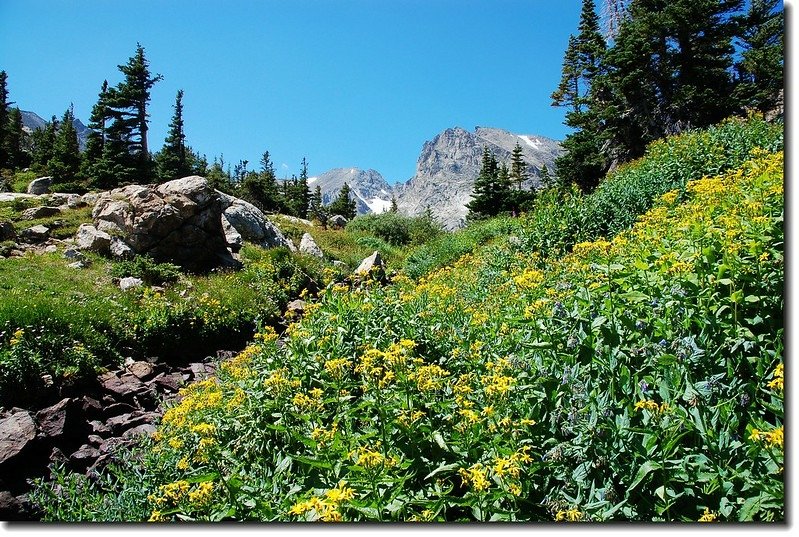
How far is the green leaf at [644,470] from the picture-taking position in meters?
2.30

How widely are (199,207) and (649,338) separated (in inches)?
557

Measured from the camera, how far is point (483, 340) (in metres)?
4.36

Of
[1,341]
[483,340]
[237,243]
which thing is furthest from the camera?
[237,243]

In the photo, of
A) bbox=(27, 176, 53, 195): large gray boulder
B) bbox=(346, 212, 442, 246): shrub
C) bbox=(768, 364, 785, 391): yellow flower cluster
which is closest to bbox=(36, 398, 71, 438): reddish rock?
bbox=(768, 364, 785, 391): yellow flower cluster

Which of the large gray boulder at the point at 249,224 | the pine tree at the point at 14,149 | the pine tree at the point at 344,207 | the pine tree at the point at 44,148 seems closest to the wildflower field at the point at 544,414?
the large gray boulder at the point at 249,224

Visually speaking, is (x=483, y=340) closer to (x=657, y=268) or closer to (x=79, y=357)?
(x=657, y=268)

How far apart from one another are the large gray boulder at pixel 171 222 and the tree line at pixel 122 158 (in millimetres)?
1583

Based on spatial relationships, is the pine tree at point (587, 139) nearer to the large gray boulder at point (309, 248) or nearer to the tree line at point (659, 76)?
the tree line at point (659, 76)

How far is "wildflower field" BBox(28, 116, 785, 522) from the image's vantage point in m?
2.37

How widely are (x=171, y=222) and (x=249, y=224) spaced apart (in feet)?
16.9

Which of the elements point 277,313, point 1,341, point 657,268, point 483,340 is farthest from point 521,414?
point 277,313

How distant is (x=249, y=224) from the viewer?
19.1 meters

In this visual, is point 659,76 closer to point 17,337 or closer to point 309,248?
point 309,248

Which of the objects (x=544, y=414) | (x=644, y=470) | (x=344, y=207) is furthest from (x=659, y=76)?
(x=344, y=207)
